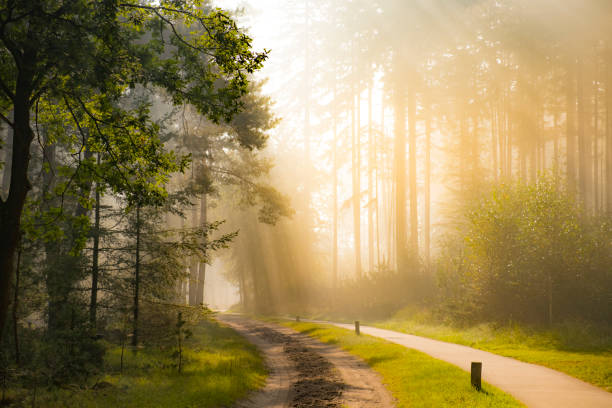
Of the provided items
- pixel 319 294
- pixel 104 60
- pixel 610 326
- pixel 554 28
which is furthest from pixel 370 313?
pixel 104 60

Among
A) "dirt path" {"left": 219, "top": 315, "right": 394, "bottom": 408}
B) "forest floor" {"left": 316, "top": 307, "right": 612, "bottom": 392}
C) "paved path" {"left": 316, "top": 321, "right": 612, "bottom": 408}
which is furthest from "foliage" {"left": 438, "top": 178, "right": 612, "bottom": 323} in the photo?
"dirt path" {"left": 219, "top": 315, "right": 394, "bottom": 408}

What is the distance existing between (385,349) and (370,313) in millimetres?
15286

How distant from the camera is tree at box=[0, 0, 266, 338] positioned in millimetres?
7527

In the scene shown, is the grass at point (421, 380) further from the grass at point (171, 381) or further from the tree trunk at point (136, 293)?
the tree trunk at point (136, 293)

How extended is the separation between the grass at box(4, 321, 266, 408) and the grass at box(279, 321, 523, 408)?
3.90 meters

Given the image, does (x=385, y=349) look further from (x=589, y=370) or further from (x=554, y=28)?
(x=554, y=28)

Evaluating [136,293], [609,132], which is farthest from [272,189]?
[609,132]

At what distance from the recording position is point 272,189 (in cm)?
2428

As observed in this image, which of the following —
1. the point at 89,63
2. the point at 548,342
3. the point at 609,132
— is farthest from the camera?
the point at 609,132

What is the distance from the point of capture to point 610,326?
17.7 meters

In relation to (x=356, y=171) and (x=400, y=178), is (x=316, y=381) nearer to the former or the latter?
(x=400, y=178)

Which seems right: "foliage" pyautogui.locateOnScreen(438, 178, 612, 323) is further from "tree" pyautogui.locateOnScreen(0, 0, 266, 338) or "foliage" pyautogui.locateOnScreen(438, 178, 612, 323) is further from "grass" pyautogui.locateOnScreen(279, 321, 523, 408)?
"tree" pyautogui.locateOnScreen(0, 0, 266, 338)

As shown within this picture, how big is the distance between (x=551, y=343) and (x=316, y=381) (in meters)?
9.56

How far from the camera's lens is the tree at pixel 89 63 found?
7527 millimetres
